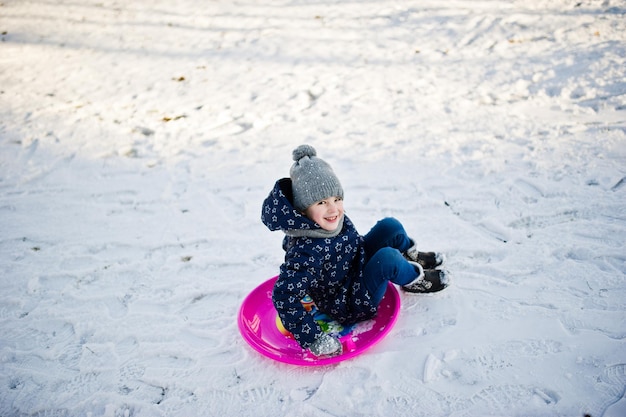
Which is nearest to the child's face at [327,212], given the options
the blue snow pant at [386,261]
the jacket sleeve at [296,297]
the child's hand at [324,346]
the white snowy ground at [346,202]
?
the jacket sleeve at [296,297]

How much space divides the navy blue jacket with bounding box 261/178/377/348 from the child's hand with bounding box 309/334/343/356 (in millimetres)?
26

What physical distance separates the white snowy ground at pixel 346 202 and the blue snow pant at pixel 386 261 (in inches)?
9.6

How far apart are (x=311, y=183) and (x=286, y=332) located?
81 cm

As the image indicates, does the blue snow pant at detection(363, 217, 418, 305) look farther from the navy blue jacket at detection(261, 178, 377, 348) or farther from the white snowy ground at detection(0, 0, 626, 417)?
the white snowy ground at detection(0, 0, 626, 417)

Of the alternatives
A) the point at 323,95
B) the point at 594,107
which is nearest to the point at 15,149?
the point at 323,95

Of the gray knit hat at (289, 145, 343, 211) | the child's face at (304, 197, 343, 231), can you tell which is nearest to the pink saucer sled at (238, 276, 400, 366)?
the child's face at (304, 197, 343, 231)

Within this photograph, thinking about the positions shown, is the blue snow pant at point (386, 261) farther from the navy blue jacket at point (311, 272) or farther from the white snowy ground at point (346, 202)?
the white snowy ground at point (346, 202)

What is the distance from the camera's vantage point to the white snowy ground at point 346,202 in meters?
2.06

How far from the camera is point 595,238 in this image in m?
2.62

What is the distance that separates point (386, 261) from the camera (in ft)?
7.05

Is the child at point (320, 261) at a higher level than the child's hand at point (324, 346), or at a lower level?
higher

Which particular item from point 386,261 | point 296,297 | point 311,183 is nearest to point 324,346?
point 296,297

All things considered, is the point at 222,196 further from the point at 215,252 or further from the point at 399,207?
the point at 399,207

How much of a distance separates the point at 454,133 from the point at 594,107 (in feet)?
3.84
